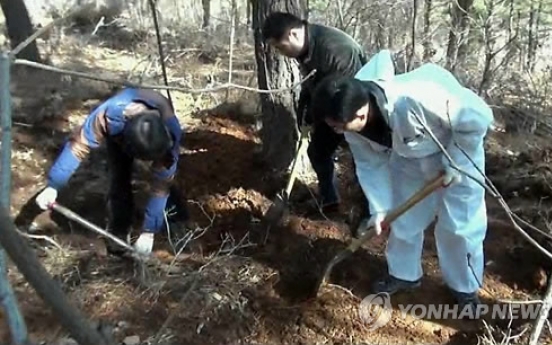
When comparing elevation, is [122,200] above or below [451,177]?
below

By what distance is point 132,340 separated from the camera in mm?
3445

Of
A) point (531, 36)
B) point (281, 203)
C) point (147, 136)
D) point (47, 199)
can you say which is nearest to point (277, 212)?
point (281, 203)

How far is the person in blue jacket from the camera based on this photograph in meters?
3.57

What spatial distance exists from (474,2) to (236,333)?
21.4 feet

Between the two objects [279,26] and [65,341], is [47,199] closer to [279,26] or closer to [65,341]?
[65,341]

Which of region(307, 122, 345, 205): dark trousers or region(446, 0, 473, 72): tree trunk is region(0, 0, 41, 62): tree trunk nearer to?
region(307, 122, 345, 205): dark trousers

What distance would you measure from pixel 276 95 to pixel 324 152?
723 mm

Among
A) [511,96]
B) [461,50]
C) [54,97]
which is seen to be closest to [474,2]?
[461,50]

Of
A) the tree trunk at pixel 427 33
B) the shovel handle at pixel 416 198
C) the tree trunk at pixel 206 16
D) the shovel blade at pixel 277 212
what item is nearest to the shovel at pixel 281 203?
the shovel blade at pixel 277 212

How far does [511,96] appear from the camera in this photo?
694 cm

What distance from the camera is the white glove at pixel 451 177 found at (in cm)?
308

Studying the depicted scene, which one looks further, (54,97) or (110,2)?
(110,2)

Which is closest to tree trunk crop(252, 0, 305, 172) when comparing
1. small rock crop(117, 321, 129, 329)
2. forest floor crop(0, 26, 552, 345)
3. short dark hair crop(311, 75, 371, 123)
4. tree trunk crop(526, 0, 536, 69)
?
forest floor crop(0, 26, 552, 345)

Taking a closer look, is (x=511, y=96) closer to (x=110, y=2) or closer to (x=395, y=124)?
(x=395, y=124)
